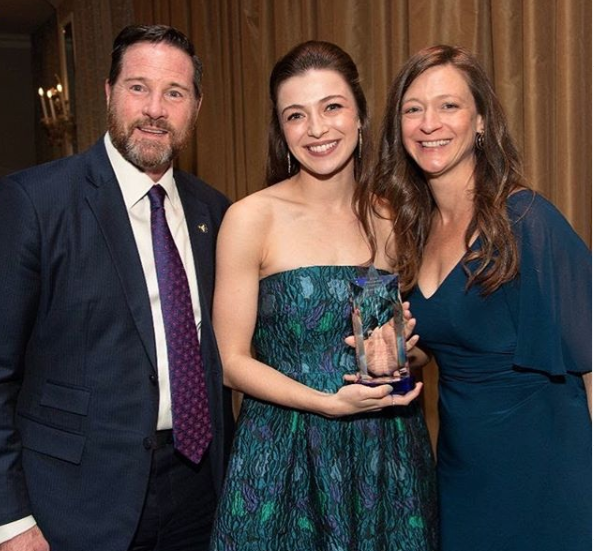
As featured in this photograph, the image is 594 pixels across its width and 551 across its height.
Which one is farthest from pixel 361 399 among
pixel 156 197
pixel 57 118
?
pixel 57 118

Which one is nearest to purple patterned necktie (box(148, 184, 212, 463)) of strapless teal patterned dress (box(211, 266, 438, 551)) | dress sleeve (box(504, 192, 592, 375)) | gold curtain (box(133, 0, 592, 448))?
strapless teal patterned dress (box(211, 266, 438, 551))

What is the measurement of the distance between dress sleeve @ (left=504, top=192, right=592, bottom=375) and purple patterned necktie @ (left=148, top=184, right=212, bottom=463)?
729 millimetres

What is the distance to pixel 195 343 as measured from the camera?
203 centimetres

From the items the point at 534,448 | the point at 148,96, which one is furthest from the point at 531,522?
the point at 148,96

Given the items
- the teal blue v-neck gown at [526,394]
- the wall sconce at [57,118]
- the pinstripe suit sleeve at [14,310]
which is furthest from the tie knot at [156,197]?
the wall sconce at [57,118]

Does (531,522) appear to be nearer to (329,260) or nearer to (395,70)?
(329,260)

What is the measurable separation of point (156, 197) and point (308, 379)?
553 millimetres

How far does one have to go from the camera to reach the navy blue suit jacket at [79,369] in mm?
1877

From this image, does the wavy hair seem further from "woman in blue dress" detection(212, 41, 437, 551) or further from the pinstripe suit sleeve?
the pinstripe suit sleeve

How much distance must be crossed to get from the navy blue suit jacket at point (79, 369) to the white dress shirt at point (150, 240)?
1.9 inches

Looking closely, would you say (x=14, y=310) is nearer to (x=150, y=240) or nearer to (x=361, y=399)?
(x=150, y=240)

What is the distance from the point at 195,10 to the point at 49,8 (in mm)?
3699

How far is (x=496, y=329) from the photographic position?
1.98 metres

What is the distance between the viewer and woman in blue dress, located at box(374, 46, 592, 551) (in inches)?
76.0
